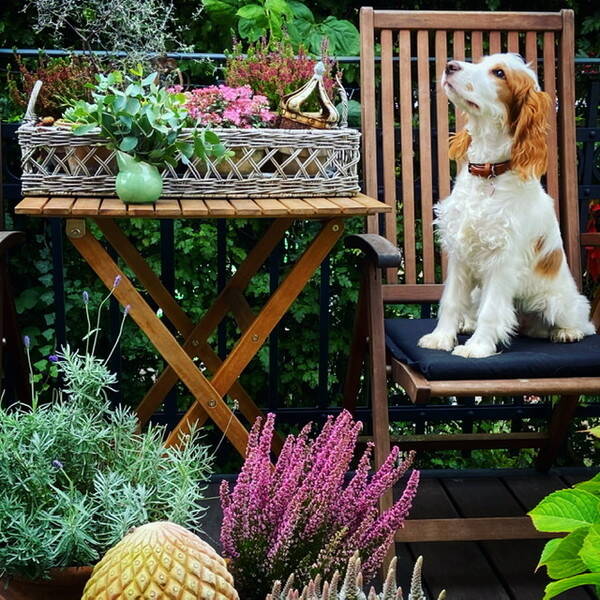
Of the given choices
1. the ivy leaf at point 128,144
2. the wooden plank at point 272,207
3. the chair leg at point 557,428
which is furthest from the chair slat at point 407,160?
the ivy leaf at point 128,144

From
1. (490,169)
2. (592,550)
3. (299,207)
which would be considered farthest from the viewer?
(490,169)

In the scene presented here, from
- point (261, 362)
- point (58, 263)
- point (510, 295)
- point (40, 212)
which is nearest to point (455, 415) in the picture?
point (261, 362)

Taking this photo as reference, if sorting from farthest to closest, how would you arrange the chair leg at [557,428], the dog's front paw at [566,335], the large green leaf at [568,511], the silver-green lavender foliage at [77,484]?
the chair leg at [557,428] → the dog's front paw at [566,335] → the silver-green lavender foliage at [77,484] → the large green leaf at [568,511]

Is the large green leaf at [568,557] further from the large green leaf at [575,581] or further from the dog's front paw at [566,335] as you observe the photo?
the dog's front paw at [566,335]

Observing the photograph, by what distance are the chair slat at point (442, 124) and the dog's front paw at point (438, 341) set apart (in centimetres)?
45

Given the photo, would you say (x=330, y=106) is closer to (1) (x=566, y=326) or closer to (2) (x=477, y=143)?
(2) (x=477, y=143)

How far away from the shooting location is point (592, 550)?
1354mm

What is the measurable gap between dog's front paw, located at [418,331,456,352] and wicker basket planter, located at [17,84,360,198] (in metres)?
0.46

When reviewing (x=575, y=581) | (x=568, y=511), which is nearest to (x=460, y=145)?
(x=568, y=511)

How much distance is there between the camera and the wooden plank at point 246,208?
224cm

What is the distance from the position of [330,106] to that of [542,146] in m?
0.55

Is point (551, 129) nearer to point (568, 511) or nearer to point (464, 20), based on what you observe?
point (464, 20)

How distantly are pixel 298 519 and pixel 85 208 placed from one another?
2.79 feet

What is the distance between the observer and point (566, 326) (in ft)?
8.62
